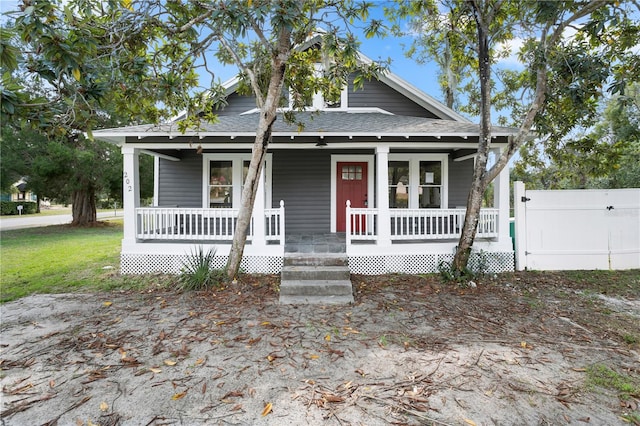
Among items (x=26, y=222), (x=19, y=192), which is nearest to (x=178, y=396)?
(x=26, y=222)

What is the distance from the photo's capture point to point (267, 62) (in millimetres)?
6785

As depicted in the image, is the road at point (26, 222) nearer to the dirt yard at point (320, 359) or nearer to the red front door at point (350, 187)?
the dirt yard at point (320, 359)

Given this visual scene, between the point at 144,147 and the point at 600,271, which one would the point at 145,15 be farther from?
the point at 600,271

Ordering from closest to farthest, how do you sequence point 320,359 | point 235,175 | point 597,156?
1. point 320,359
2. point 597,156
3. point 235,175

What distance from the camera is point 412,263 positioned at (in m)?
7.28

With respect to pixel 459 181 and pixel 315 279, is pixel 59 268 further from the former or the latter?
pixel 459 181

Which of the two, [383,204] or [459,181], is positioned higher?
[459,181]

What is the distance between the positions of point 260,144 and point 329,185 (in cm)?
365

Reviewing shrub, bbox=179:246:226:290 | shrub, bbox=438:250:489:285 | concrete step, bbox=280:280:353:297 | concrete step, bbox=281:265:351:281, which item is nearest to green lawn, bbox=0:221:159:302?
shrub, bbox=179:246:226:290

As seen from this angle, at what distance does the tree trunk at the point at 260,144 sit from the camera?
5.82 metres

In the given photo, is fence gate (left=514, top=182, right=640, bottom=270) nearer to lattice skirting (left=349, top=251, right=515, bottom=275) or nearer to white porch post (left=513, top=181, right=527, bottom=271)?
white porch post (left=513, top=181, right=527, bottom=271)

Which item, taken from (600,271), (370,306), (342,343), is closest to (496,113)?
(600,271)

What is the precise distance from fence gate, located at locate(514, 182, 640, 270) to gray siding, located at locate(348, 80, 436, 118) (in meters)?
3.97

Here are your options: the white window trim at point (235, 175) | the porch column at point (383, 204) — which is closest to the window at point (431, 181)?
the porch column at point (383, 204)
